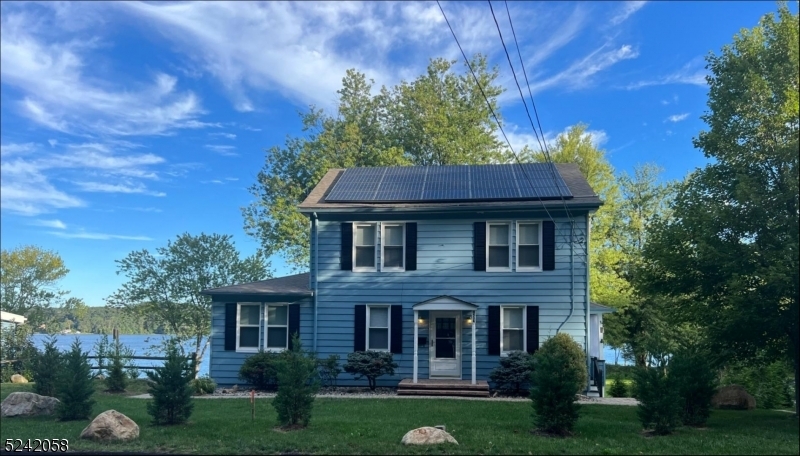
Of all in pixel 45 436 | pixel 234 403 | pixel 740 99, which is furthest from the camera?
pixel 234 403

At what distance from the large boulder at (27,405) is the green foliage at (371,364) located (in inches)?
268

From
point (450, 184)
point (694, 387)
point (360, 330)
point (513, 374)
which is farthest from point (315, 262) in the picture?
point (694, 387)

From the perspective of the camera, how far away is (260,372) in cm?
1552

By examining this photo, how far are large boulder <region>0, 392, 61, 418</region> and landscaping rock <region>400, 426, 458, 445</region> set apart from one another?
764cm

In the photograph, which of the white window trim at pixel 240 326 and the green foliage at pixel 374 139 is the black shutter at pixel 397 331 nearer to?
the white window trim at pixel 240 326

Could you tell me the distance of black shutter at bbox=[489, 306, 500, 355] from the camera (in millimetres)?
15712

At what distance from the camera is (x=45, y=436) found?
30.6 feet

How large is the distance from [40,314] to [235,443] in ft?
81.2

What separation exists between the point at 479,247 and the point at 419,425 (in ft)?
23.0

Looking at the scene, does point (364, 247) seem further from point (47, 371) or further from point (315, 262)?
point (47, 371)

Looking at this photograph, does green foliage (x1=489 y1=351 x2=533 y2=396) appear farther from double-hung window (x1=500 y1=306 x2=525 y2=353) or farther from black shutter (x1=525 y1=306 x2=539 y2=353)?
double-hung window (x1=500 y1=306 x2=525 y2=353)

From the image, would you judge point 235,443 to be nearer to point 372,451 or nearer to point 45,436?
point 372,451

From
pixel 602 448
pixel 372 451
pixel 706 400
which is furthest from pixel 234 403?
pixel 706 400

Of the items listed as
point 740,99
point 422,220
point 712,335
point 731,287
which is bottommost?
point 712,335
